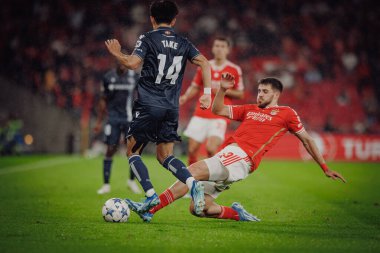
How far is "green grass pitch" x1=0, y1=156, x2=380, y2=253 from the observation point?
17.8 feet

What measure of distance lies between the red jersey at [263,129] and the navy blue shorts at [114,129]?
4.06 meters

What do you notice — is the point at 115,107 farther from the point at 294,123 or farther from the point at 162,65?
the point at 294,123

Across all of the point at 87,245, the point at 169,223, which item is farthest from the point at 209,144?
the point at 87,245

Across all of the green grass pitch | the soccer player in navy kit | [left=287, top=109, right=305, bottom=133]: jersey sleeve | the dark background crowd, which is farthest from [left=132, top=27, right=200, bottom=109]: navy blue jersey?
the dark background crowd

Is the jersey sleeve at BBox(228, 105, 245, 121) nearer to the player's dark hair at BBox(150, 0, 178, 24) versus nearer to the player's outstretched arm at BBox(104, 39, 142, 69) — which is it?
the player's dark hair at BBox(150, 0, 178, 24)

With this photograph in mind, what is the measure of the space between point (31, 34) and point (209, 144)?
60.0 ft

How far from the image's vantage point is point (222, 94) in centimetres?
683

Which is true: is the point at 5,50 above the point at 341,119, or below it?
above

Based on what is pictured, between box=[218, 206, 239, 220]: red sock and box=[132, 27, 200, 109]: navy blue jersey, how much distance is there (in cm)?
134

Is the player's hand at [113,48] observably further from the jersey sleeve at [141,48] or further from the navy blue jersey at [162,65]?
the navy blue jersey at [162,65]

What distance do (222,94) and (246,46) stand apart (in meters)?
20.2

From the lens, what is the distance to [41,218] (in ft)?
23.5

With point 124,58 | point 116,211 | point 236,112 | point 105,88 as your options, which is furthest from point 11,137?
point 124,58

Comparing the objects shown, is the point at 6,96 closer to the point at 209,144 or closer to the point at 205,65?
the point at 209,144
